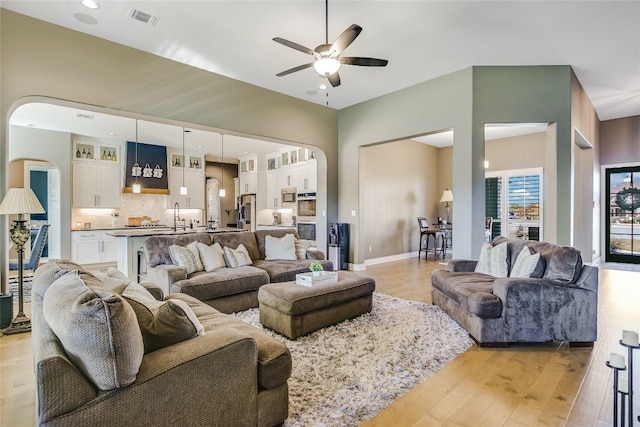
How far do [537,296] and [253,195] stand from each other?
8548 mm

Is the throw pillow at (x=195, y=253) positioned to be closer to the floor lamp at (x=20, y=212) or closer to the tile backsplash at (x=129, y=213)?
the floor lamp at (x=20, y=212)

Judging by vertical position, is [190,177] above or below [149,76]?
below

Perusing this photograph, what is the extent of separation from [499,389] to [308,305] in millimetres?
1647

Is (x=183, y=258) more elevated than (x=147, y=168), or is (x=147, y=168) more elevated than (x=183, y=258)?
(x=147, y=168)

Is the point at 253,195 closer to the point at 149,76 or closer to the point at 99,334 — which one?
the point at 149,76

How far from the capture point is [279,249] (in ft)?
16.4

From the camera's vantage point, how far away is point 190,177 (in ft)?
30.9

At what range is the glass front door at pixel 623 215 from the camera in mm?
7180

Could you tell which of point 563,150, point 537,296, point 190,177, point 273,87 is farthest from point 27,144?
point 563,150

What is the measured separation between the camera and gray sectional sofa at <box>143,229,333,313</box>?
11.9 feet

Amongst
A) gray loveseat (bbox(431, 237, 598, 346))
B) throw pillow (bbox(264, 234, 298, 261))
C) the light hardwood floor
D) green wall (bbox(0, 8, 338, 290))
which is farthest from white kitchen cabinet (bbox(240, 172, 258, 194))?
gray loveseat (bbox(431, 237, 598, 346))

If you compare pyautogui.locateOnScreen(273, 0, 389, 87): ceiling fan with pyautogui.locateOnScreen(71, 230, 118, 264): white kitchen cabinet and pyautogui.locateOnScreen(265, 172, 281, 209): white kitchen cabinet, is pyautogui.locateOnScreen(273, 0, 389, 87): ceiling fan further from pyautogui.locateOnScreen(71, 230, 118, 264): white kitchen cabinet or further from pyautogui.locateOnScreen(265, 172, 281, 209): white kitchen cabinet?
pyautogui.locateOnScreen(71, 230, 118, 264): white kitchen cabinet

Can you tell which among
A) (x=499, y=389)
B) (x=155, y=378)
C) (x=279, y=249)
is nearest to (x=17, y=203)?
(x=279, y=249)

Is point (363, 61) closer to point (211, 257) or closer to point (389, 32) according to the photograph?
point (389, 32)
